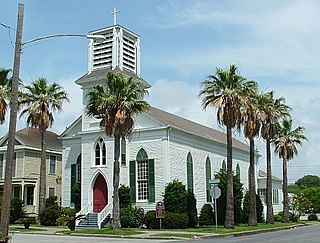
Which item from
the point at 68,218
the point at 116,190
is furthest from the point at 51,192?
the point at 116,190

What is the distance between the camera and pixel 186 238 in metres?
30.6

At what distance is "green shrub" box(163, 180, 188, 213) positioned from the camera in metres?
39.4

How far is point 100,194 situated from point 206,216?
9.11 m

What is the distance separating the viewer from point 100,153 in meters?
43.4

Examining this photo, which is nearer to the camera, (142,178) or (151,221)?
(151,221)

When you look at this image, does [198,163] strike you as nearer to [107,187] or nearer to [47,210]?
[107,187]

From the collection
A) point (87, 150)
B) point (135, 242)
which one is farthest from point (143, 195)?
point (135, 242)

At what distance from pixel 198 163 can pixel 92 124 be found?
32.9ft

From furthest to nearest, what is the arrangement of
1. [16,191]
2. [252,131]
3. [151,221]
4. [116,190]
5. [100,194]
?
[16,191] < [100,194] < [252,131] < [151,221] < [116,190]

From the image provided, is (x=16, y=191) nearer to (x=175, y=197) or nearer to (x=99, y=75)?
(x=99, y=75)

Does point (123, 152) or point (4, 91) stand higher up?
point (4, 91)

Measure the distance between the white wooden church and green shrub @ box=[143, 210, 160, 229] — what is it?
2380mm

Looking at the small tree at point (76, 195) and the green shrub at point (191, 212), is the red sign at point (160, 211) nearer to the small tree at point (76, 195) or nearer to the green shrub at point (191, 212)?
the green shrub at point (191, 212)

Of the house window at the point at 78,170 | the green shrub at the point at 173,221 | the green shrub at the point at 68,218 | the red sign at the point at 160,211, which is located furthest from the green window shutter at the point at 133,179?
the red sign at the point at 160,211
